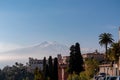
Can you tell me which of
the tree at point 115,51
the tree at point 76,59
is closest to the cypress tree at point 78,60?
the tree at point 76,59

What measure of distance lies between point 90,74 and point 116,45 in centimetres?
1869

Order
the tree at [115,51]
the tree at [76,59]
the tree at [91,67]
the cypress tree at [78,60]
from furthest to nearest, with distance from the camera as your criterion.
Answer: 1. the tree at [76,59]
2. the cypress tree at [78,60]
3. the tree at [91,67]
4. the tree at [115,51]

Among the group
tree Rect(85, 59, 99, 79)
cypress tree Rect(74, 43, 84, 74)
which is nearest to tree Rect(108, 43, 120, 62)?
tree Rect(85, 59, 99, 79)

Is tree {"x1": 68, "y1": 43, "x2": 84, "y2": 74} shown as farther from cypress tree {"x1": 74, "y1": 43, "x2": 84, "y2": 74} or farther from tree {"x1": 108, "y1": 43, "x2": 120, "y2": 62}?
tree {"x1": 108, "y1": 43, "x2": 120, "y2": 62}

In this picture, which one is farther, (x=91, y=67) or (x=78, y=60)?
(x=78, y=60)

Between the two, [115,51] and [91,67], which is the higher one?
[115,51]

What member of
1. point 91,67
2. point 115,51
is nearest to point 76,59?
point 91,67

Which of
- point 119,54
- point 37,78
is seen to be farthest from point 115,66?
point 37,78

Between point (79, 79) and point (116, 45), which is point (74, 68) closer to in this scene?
point (79, 79)

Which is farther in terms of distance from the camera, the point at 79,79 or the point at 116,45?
the point at 79,79

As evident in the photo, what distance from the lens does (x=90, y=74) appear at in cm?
10175

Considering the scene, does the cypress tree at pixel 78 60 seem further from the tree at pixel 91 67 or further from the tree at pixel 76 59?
the tree at pixel 91 67

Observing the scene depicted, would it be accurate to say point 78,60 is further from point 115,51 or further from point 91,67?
point 115,51

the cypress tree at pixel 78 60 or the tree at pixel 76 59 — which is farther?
the tree at pixel 76 59
